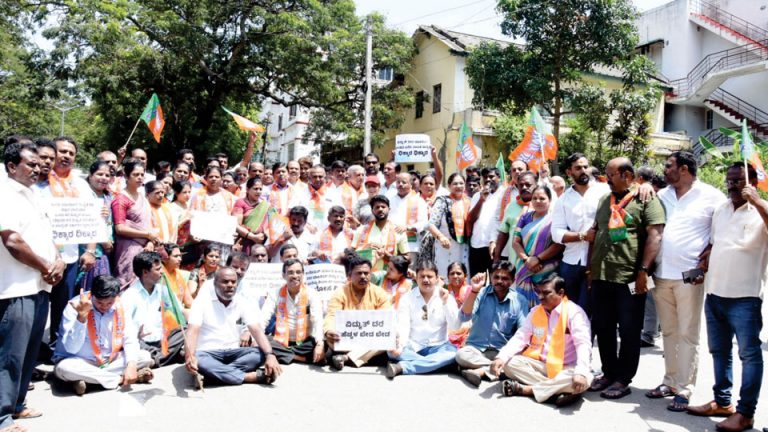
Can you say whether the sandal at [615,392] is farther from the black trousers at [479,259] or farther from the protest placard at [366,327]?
the black trousers at [479,259]

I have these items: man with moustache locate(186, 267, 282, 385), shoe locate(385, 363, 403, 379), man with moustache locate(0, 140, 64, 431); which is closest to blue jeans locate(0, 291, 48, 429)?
man with moustache locate(0, 140, 64, 431)

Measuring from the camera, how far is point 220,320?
18.8ft

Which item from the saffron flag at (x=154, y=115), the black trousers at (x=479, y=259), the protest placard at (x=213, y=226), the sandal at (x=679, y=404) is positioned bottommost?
the sandal at (x=679, y=404)

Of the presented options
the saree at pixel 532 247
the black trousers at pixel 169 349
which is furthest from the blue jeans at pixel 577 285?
the black trousers at pixel 169 349

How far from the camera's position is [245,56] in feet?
67.3

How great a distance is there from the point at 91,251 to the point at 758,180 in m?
5.58

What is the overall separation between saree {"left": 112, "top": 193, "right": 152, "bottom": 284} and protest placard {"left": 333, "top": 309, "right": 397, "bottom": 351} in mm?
2322

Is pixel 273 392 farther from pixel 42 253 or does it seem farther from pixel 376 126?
pixel 376 126

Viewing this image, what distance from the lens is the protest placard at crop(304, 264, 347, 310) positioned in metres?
6.65

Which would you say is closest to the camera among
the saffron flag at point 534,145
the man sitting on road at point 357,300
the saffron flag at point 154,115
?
the man sitting on road at point 357,300

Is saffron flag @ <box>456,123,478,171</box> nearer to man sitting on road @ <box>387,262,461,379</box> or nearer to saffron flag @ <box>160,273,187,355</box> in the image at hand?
man sitting on road @ <box>387,262,461,379</box>

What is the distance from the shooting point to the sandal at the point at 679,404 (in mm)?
4859

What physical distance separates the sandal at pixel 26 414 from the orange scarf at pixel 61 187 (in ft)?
6.58

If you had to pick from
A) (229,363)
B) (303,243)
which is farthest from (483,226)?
(229,363)
